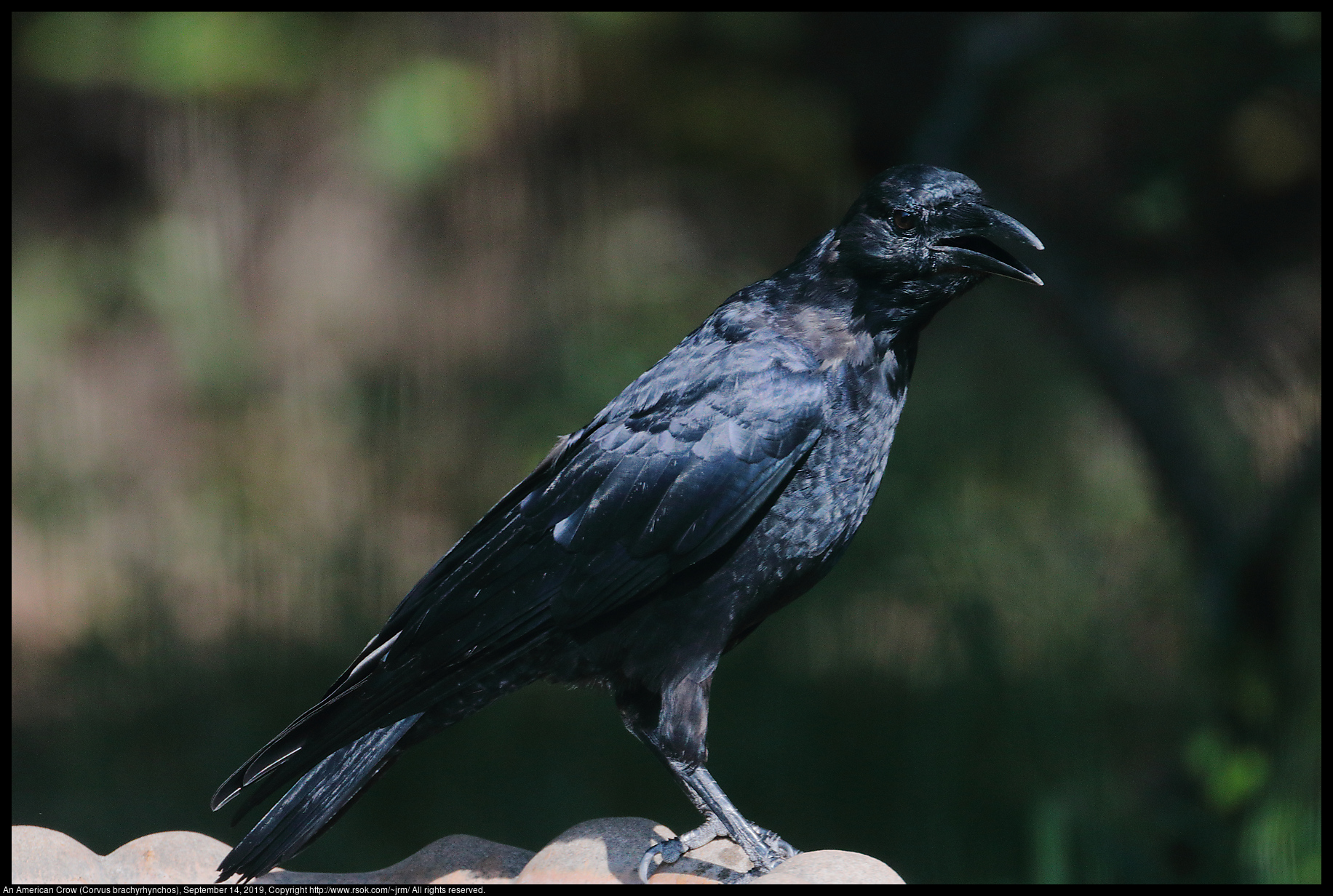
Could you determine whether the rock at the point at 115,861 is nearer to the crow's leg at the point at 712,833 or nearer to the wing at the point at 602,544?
the wing at the point at 602,544

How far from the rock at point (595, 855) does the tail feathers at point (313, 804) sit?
1.15ft

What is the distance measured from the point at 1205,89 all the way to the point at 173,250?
4.03 m

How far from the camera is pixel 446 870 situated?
84.7 inches

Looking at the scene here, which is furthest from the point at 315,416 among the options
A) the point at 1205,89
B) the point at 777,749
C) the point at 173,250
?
the point at 1205,89

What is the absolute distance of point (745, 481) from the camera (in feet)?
6.17

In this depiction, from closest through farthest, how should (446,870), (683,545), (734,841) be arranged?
(683,545) → (734,841) → (446,870)

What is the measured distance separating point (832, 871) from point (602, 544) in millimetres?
656

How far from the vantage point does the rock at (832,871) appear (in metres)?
1.72

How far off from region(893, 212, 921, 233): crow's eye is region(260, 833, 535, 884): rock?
1429 millimetres

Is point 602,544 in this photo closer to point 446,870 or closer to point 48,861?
point 446,870

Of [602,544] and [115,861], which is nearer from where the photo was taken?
[602,544]

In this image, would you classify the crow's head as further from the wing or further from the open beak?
the wing

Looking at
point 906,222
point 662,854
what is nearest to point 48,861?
point 662,854

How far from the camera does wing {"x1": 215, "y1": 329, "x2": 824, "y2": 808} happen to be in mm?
1892
